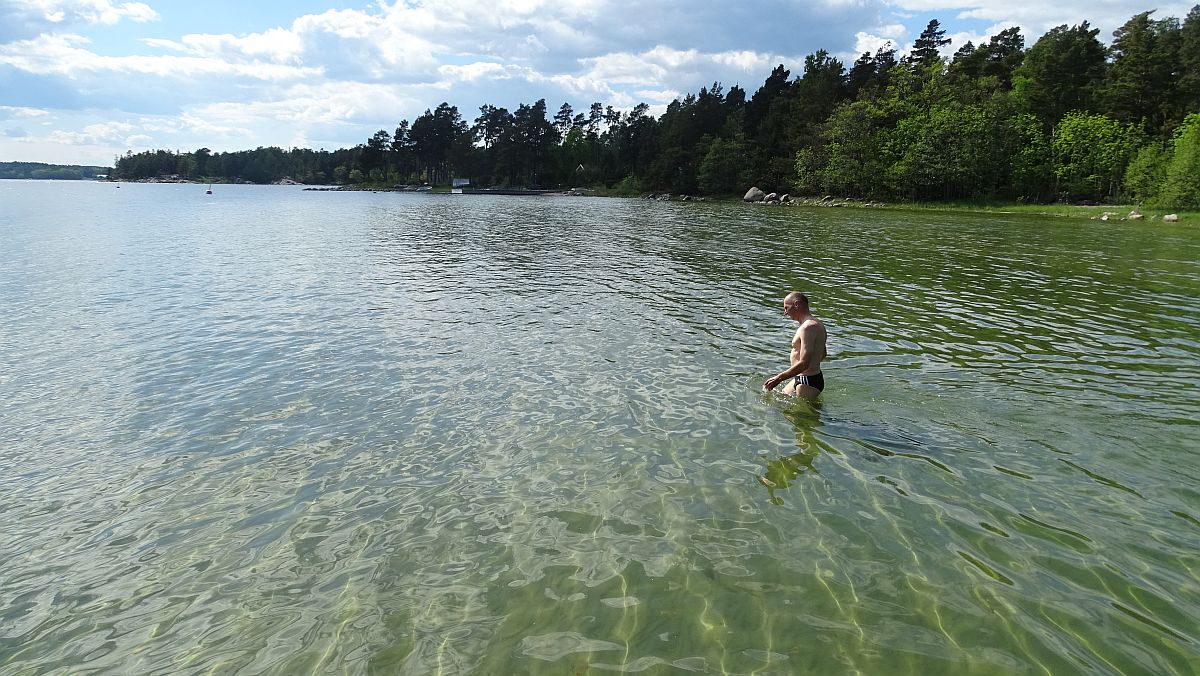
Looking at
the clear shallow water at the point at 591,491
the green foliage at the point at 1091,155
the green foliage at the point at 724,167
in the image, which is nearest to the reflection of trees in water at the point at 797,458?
the clear shallow water at the point at 591,491

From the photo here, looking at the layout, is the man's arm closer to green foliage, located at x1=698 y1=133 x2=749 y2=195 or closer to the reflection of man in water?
the reflection of man in water

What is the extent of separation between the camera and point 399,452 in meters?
10.2

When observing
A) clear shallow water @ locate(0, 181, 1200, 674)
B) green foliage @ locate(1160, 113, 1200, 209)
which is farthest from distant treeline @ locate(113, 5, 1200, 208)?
clear shallow water @ locate(0, 181, 1200, 674)

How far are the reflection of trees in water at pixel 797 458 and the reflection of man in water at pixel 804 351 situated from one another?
0.39 metres

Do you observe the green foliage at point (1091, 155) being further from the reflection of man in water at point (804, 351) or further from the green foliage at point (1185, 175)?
the reflection of man in water at point (804, 351)

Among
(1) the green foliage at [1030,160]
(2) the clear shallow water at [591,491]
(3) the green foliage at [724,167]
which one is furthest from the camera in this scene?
(3) the green foliage at [724,167]

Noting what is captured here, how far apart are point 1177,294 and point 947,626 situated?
2634 centimetres

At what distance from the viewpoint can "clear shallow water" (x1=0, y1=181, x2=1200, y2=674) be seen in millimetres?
6016

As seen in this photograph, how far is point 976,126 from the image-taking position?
8175 centimetres

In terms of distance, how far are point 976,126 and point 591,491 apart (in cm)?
9349

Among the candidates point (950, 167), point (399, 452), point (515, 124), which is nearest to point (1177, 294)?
point (399, 452)

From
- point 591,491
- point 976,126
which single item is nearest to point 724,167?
point 976,126

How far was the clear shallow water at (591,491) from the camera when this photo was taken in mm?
6016

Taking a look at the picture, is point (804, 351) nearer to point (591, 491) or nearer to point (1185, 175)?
point (591, 491)
